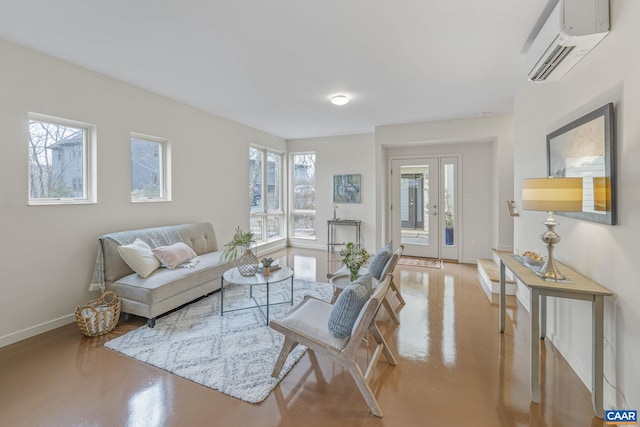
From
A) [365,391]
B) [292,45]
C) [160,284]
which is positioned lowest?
[365,391]

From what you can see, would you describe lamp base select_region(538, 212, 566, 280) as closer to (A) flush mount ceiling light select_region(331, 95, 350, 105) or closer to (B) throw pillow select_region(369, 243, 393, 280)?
(B) throw pillow select_region(369, 243, 393, 280)

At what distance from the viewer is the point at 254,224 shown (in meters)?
6.01

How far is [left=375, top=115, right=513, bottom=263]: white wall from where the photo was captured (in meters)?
4.82

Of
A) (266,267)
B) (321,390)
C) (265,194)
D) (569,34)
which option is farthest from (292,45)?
(265,194)

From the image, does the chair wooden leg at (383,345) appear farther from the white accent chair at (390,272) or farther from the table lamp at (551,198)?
the table lamp at (551,198)

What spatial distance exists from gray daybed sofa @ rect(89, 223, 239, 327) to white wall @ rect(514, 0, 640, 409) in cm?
355

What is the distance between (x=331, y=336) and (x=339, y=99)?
313 cm

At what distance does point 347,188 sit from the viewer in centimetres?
643

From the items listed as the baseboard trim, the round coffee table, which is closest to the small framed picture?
the round coffee table

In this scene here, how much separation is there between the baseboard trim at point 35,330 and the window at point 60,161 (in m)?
1.18

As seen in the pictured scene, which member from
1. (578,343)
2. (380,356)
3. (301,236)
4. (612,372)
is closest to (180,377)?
(380,356)

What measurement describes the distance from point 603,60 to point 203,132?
4.64m

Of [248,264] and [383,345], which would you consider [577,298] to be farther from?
[248,264]

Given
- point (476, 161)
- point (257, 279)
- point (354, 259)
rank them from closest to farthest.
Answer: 1. point (354, 259)
2. point (257, 279)
3. point (476, 161)
